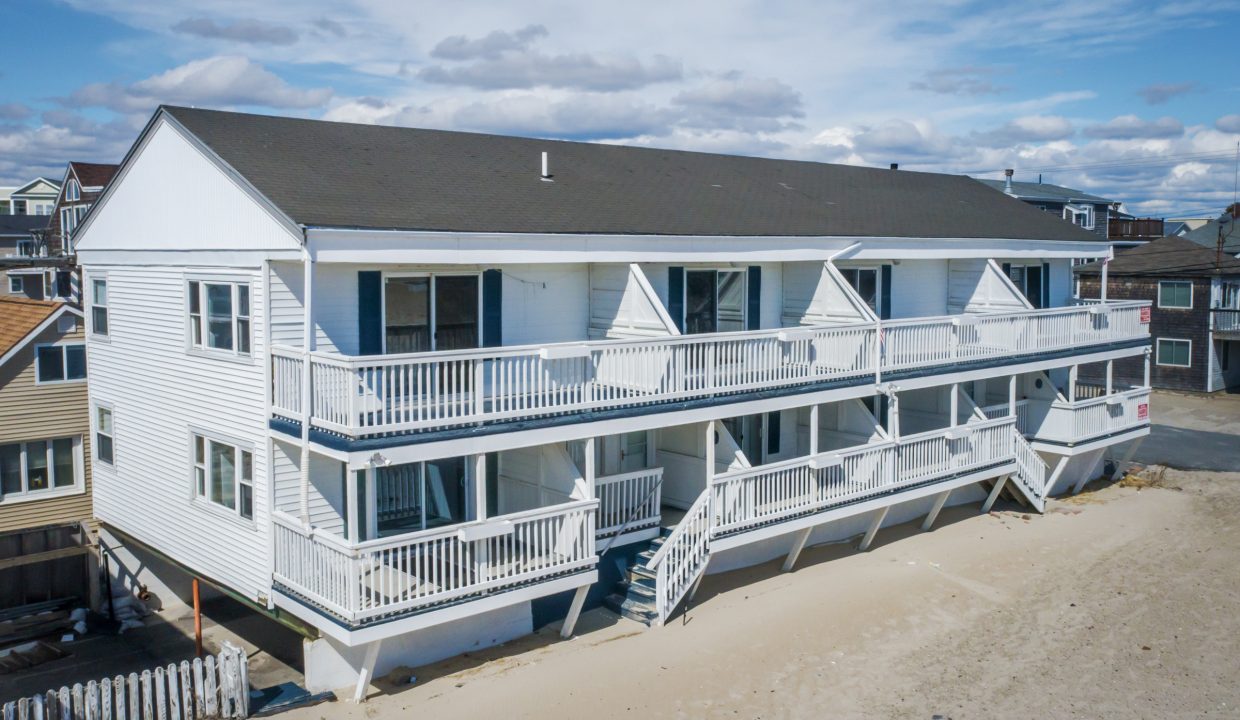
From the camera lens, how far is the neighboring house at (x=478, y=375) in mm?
14664

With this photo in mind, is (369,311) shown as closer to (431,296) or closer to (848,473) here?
(431,296)

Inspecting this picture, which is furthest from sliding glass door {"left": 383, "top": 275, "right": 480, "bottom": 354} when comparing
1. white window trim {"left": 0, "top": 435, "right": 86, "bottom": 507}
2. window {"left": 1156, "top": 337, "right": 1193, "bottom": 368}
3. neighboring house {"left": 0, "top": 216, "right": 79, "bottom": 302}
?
window {"left": 1156, "top": 337, "right": 1193, "bottom": 368}

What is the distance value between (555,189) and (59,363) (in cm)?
944

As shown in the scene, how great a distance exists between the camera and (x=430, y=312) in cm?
1650

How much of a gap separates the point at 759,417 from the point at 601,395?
6.19 metres

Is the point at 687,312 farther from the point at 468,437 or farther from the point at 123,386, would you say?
the point at 123,386

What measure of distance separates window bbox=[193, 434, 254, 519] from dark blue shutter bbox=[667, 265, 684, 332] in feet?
25.9

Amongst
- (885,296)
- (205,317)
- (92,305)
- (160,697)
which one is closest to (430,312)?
(205,317)

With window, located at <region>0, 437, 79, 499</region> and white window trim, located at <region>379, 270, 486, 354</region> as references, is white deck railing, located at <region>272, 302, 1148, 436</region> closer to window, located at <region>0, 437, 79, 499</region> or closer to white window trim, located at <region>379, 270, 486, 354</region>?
white window trim, located at <region>379, 270, 486, 354</region>

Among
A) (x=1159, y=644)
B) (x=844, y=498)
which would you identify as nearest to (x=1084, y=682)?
(x=1159, y=644)

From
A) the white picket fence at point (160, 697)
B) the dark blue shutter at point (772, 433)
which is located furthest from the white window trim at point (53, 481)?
the dark blue shutter at point (772, 433)

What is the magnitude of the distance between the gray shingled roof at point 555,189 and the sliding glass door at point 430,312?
3.76 feet

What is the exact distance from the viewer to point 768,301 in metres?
22.0

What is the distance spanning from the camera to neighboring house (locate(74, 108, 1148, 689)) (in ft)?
48.1
